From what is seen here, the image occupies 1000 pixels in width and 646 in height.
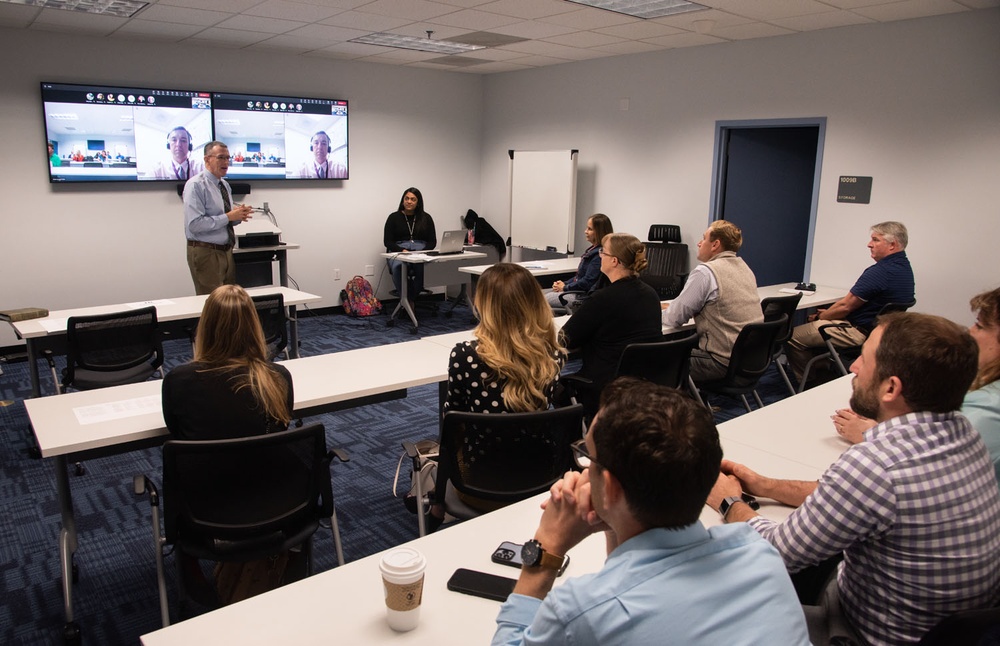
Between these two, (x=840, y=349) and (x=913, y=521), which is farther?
(x=840, y=349)

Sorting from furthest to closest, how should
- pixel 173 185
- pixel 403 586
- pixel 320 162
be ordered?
pixel 320 162 → pixel 173 185 → pixel 403 586

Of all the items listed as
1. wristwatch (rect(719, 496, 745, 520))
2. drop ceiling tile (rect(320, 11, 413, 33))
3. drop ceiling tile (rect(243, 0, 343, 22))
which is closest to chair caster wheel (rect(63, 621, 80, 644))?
wristwatch (rect(719, 496, 745, 520))

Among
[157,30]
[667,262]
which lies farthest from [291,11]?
[667,262]

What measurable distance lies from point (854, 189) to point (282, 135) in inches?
214

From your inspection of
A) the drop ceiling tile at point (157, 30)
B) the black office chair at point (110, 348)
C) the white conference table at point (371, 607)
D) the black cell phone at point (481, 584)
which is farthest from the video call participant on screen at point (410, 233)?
the black cell phone at point (481, 584)

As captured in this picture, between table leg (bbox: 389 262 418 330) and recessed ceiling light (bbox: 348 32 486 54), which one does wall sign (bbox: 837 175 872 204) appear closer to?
recessed ceiling light (bbox: 348 32 486 54)

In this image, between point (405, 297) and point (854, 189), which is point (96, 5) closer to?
point (405, 297)

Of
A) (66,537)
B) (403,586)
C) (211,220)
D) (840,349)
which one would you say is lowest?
(66,537)

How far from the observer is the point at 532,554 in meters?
1.18

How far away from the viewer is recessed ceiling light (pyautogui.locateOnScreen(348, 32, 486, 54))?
6.33 m

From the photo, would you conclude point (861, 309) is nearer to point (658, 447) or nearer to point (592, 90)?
point (592, 90)

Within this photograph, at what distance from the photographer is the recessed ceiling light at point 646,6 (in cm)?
488

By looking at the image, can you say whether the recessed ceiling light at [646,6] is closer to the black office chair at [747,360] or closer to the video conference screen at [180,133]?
the black office chair at [747,360]

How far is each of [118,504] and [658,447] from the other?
333cm
